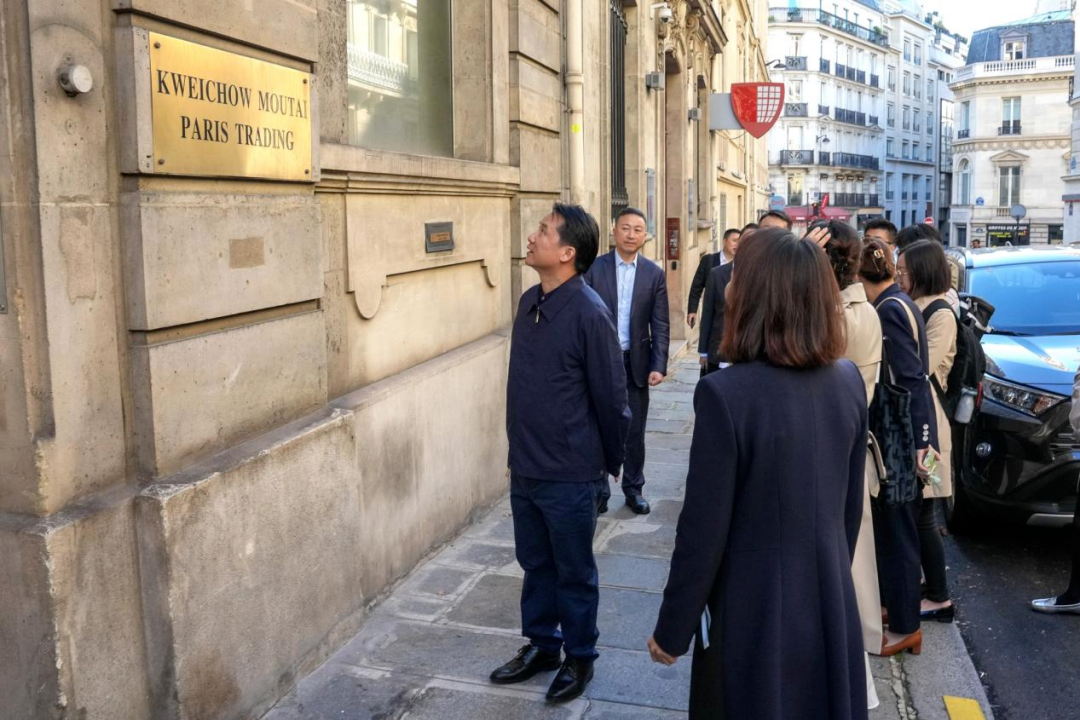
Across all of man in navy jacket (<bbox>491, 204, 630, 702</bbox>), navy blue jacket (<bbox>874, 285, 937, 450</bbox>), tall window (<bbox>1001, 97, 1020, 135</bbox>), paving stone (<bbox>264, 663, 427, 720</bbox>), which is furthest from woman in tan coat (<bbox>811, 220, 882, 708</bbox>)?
tall window (<bbox>1001, 97, 1020, 135</bbox>)

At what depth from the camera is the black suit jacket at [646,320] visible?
6523 mm

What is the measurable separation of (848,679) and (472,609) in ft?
8.29

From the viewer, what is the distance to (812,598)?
253cm

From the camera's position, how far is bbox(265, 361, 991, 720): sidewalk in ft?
12.8

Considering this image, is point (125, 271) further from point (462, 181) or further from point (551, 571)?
point (462, 181)

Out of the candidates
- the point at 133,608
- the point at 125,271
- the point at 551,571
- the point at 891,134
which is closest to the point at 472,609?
the point at 551,571

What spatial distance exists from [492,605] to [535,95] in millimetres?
3935

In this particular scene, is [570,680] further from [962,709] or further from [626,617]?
[962,709]

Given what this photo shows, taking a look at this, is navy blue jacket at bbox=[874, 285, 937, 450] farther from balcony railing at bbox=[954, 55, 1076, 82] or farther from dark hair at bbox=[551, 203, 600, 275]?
balcony railing at bbox=[954, 55, 1076, 82]

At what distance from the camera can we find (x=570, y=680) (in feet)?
13.0

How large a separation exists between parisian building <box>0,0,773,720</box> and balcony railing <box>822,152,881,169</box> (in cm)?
7208

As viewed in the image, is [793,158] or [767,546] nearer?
[767,546]

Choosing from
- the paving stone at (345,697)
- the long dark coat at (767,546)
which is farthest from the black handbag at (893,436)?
the paving stone at (345,697)

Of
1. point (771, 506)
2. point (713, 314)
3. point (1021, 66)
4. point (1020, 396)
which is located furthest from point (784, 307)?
point (1021, 66)
